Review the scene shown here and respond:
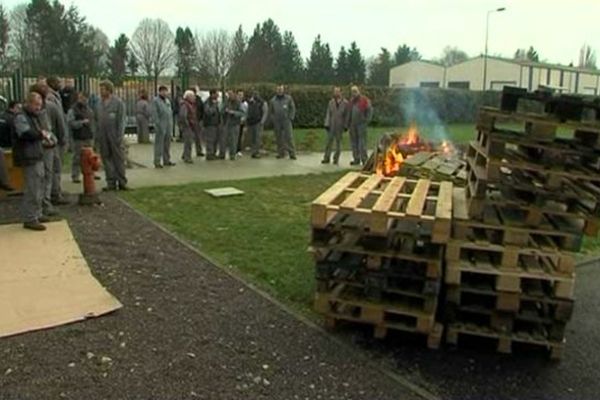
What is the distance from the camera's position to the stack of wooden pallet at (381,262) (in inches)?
176

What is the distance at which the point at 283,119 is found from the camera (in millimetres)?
15820

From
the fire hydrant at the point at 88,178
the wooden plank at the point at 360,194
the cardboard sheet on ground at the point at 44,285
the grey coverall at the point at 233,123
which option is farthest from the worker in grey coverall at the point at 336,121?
the wooden plank at the point at 360,194

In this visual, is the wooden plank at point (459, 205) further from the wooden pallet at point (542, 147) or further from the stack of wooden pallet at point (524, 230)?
the wooden pallet at point (542, 147)

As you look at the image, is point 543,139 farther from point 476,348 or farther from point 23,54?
point 23,54

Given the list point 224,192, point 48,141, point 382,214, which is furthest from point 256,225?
point 382,214

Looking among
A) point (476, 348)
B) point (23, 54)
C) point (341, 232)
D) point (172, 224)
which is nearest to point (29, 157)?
point (172, 224)

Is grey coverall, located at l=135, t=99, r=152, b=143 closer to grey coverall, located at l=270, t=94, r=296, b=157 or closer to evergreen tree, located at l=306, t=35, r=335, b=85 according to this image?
grey coverall, located at l=270, t=94, r=296, b=157

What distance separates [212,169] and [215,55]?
131 feet

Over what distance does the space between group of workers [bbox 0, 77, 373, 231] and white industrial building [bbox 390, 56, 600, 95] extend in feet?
121

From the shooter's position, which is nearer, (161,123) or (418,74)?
(161,123)

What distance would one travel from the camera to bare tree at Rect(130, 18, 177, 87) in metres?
50.4

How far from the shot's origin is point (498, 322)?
4531 millimetres

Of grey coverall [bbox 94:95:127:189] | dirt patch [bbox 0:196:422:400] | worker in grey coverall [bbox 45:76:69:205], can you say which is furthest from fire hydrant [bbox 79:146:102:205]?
dirt patch [bbox 0:196:422:400]

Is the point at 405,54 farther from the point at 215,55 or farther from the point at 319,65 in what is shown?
the point at 215,55
